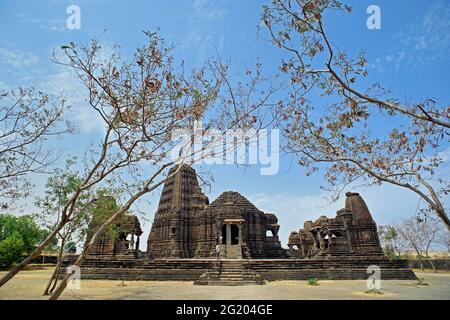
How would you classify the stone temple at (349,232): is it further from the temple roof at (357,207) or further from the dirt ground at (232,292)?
the dirt ground at (232,292)

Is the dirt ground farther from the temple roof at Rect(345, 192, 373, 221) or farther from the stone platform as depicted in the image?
the temple roof at Rect(345, 192, 373, 221)

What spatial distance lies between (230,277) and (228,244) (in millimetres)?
10833

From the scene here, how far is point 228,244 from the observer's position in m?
30.4

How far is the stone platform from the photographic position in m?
22.2

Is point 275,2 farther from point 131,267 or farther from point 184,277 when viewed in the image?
point 131,267

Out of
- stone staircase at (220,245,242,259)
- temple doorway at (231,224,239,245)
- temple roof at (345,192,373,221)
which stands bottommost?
stone staircase at (220,245,242,259)

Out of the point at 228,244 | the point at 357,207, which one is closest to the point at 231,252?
the point at 228,244

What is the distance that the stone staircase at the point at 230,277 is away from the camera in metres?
19.0

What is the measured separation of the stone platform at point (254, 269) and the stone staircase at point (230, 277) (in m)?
0.49

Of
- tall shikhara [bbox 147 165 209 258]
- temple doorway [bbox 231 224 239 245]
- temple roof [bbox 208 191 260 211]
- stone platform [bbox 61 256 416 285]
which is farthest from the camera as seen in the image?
temple doorway [bbox 231 224 239 245]

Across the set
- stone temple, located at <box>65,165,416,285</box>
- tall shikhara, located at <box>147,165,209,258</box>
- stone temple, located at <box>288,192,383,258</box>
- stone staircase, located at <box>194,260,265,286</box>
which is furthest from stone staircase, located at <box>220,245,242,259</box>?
stone temple, located at <box>288,192,383,258</box>

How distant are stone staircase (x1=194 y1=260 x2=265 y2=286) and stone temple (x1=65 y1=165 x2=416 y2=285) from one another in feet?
1.26
